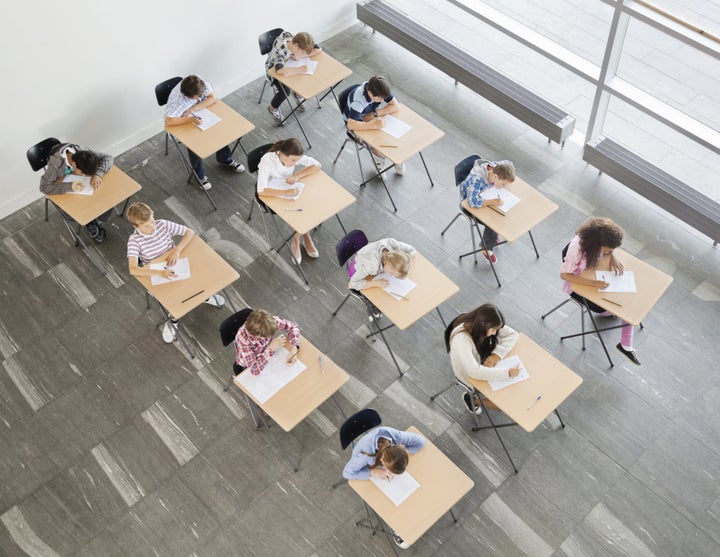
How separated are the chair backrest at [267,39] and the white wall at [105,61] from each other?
39cm

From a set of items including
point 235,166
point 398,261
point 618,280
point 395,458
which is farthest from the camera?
point 235,166

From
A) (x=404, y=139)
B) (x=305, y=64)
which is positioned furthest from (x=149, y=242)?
(x=305, y=64)

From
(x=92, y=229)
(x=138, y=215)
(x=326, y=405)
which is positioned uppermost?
(x=138, y=215)

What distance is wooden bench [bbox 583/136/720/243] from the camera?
6.86m

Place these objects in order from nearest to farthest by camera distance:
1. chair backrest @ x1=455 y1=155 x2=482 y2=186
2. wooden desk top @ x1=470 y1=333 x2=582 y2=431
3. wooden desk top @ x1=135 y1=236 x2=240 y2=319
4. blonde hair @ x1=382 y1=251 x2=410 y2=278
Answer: wooden desk top @ x1=470 y1=333 x2=582 y2=431 → blonde hair @ x1=382 y1=251 x2=410 y2=278 → wooden desk top @ x1=135 y1=236 x2=240 y2=319 → chair backrest @ x1=455 y1=155 x2=482 y2=186

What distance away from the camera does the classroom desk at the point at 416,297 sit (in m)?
5.68

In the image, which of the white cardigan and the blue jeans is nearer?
the white cardigan

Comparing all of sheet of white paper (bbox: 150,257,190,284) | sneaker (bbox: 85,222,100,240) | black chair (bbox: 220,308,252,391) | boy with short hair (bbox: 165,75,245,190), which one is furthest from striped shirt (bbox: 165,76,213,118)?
black chair (bbox: 220,308,252,391)

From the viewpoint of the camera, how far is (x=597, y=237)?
18.6 ft

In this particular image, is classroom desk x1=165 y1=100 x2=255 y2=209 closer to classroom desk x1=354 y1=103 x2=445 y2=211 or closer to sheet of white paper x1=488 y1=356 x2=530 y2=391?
classroom desk x1=354 y1=103 x2=445 y2=211

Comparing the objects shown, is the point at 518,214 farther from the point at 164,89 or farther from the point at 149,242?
the point at 164,89

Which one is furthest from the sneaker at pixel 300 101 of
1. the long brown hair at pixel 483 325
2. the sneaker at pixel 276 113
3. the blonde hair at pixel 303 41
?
the long brown hair at pixel 483 325

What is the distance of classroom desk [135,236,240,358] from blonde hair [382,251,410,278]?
3.96 feet

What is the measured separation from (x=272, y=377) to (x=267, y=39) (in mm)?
4226
